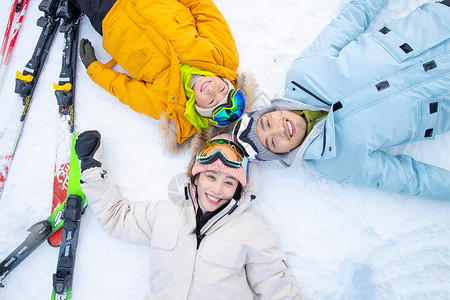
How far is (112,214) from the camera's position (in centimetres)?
218

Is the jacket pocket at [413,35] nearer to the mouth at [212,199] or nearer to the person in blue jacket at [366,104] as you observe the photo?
the person in blue jacket at [366,104]

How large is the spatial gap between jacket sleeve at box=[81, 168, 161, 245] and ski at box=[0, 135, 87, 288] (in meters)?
0.25

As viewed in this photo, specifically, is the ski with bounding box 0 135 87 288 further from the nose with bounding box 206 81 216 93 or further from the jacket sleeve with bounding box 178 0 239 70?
the jacket sleeve with bounding box 178 0 239 70

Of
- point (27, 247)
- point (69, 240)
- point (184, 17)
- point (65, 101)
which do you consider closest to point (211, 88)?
point (184, 17)

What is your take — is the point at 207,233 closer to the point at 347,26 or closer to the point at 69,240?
the point at 69,240

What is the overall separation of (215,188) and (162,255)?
690 millimetres

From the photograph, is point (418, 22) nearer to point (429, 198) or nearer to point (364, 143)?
point (364, 143)

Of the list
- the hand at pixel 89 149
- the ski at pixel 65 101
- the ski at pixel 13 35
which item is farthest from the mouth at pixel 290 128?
the ski at pixel 13 35

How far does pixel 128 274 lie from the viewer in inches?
92.1

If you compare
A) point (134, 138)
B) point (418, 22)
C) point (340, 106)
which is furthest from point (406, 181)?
point (134, 138)

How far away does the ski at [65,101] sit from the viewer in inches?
95.0

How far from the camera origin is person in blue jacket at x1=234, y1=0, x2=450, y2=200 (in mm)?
1824

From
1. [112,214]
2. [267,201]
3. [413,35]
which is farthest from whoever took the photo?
[267,201]

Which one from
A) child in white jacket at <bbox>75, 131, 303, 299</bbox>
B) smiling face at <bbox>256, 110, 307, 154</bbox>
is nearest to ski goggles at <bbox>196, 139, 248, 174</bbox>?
child in white jacket at <bbox>75, 131, 303, 299</bbox>
